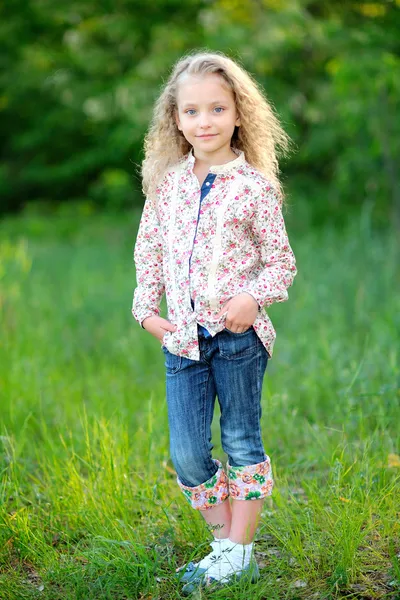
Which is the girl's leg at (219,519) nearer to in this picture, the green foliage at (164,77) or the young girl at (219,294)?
the young girl at (219,294)

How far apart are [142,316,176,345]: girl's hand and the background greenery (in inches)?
23.5

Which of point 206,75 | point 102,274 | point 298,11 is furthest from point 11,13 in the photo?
point 206,75

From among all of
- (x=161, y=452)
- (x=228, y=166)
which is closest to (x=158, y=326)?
(x=228, y=166)

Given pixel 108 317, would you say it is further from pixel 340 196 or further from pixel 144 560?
pixel 340 196

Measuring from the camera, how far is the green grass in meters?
2.57

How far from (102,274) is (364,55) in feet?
11.2

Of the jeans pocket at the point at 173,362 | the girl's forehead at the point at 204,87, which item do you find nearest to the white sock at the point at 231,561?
the jeans pocket at the point at 173,362

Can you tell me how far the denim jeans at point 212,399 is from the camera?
2.50 meters

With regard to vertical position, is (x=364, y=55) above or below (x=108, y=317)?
above

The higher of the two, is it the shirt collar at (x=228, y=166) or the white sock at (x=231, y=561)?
the shirt collar at (x=228, y=166)

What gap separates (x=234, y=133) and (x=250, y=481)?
1.16m

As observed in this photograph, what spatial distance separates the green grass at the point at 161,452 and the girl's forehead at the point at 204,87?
131cm

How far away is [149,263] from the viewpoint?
271 cm

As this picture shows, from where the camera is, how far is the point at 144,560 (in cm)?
256
